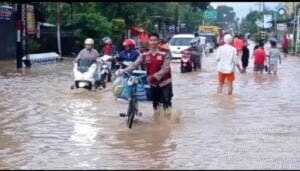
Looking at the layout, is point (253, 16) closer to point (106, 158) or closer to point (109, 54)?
point (109, 54)

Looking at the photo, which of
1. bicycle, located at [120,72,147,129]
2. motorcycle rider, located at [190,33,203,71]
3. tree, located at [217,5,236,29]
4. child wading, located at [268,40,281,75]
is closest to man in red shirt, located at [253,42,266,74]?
child wading, located at [268,40,281,75]

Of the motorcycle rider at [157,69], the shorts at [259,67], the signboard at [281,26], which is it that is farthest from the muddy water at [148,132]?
the signboard at [281,26]

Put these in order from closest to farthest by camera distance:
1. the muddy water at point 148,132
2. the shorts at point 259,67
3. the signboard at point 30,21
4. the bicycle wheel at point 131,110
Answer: the muddy water at point 148,132 < the bicycle wheel at point 131,110 < the shorts at point 259,67 < the signboard at point 30,21

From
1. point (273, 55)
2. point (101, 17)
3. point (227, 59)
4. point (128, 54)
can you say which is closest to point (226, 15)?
point (101, 17)

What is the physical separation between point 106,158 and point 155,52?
3.65m

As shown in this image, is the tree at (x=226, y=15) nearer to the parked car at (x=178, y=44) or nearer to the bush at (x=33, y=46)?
the parked car at (x=178, y=44)

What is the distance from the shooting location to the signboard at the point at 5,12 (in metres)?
37.7

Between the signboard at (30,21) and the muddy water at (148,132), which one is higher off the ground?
the signboard at (30,21)

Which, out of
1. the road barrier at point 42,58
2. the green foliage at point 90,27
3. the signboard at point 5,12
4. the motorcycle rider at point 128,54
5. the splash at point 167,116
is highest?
the signboard at point 5,12

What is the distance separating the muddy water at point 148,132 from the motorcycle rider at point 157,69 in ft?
1.76

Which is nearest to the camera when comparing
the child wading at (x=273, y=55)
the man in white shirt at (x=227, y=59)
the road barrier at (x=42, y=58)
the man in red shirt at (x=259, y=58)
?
the man in white shirt at (x=227, y=59)

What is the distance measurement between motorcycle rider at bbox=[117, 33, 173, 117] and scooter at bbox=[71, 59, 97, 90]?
6130mm

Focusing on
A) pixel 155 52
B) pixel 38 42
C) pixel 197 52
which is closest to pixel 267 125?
pixel 155 52

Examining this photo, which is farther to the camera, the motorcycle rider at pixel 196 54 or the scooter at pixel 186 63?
the motorcycle rider at pixel 196 54
